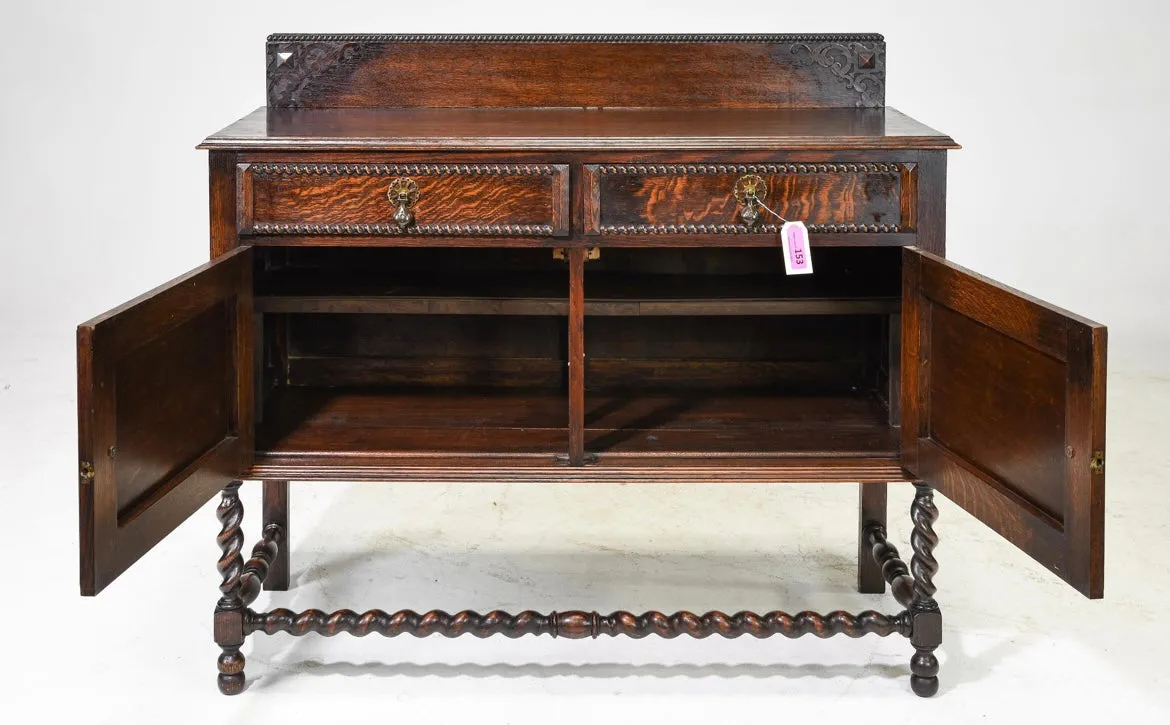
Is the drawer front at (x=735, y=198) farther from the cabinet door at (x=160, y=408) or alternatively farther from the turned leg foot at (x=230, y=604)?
the turned leg foot at (x=230, y=604)

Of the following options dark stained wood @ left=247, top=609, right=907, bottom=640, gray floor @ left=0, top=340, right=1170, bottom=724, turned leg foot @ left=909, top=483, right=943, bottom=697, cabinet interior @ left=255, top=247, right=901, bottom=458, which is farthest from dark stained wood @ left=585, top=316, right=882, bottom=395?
dark stained wood @ left=247, top=609, right=907, bottom=640

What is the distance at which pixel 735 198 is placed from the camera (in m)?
3.03

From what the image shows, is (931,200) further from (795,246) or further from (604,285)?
(604,285)

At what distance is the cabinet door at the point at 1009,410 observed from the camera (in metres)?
2.41

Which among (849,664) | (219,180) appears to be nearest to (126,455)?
(219,180)

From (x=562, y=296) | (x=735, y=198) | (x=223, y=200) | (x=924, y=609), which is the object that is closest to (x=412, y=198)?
(x=223, y=200)

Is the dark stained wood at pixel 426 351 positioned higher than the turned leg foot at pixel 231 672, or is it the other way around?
the dark stained wood at pixel 426 351

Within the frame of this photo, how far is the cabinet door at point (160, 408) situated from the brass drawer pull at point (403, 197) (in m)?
0.32

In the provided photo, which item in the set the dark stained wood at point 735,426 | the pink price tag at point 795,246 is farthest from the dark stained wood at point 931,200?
the dark stained wood at point 735,426

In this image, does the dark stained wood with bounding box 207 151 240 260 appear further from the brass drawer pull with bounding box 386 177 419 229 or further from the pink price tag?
the pink price tag

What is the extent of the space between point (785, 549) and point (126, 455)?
6.65ft

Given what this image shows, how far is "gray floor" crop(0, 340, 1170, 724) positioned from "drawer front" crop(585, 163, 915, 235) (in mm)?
971

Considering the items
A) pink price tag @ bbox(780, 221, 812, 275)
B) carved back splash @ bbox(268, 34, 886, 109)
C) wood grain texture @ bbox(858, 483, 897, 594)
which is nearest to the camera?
pink price tag @ bbox(780, 221, 812, 275)

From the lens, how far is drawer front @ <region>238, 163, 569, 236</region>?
3.03 metres
